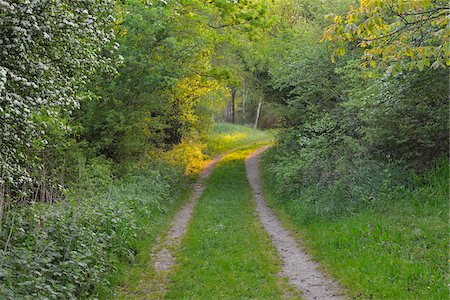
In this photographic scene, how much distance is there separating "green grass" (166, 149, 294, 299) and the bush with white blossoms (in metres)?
3.95

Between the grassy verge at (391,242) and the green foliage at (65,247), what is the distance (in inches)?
179

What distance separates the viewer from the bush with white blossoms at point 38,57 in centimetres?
562

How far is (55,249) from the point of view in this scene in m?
6.83

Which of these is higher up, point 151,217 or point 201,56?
point 201,56

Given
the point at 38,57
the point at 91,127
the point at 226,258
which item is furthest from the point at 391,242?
the point at 91,127

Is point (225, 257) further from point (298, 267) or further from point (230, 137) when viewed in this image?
point (230, 137)

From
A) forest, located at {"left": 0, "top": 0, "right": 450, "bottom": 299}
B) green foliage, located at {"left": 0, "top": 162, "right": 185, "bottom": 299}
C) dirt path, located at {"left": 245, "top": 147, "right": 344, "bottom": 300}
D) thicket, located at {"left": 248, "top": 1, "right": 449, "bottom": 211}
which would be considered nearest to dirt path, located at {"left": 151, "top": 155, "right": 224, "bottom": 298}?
forest, located at {"left": 0, "top": 0, "right": 450, "bottom": 299}

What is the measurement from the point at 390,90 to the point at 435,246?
498 cm

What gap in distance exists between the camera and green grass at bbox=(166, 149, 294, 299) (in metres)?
7.94

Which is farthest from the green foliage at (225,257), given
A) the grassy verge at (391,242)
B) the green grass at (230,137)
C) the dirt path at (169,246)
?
the green grass at (230,137)

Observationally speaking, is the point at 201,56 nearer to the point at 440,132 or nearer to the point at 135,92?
the point at 135,92

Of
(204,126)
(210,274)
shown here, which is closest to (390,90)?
(210,274)

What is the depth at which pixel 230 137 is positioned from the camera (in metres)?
40.7

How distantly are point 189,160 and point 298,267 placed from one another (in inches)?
635
